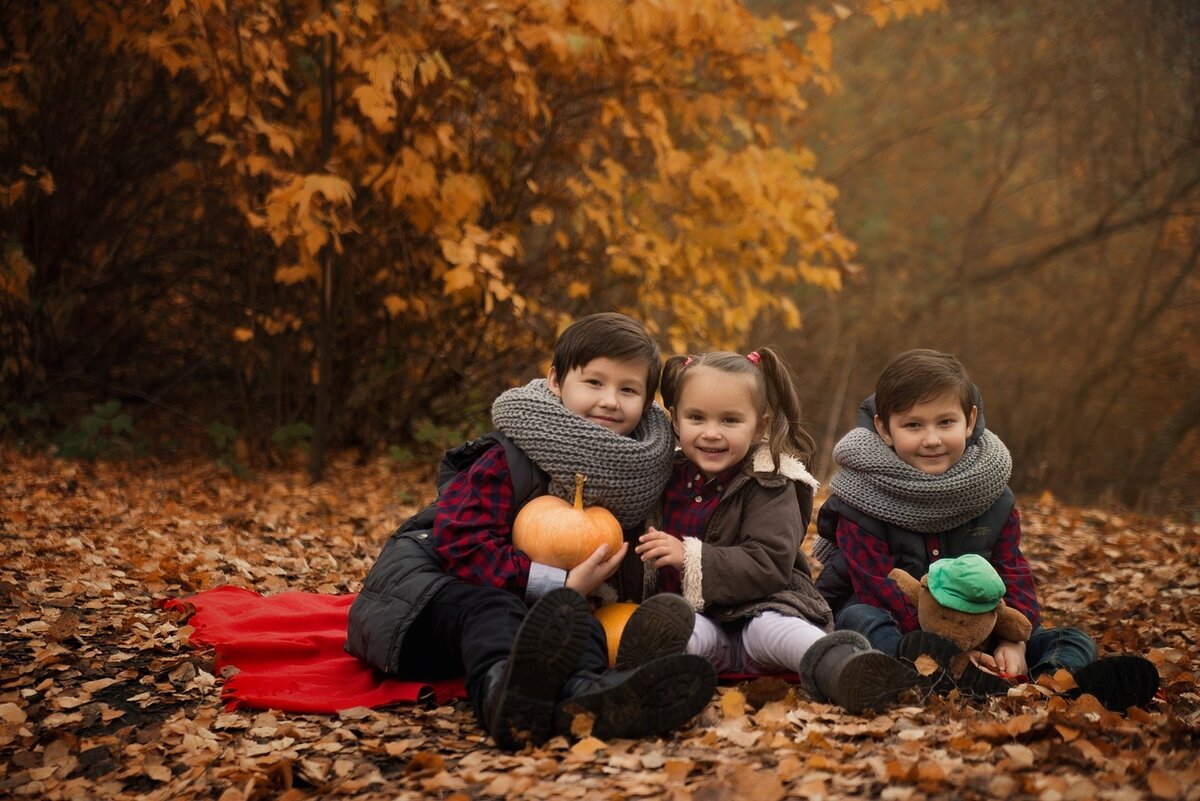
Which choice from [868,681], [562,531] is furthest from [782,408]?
[868,681]

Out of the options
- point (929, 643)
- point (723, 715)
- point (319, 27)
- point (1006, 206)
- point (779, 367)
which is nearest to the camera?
point (723, 715)

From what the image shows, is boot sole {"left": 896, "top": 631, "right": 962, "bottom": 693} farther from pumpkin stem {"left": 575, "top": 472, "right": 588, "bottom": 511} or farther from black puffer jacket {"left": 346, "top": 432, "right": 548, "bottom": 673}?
black puffer jacket {"left": 346, "top": 432, "right": 548, "bottom": 673}

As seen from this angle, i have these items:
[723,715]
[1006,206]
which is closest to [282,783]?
[723,715]

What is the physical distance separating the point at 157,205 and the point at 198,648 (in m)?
5.58

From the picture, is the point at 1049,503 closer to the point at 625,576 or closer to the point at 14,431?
the point at 625,576

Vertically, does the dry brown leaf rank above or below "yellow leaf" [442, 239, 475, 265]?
below

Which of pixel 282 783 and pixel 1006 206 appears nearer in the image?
pixel 282 783

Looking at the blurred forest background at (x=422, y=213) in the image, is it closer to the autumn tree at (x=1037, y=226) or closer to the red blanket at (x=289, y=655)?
the autumn tree at (x=1037, y=226)

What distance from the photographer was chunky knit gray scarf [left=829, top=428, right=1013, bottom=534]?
354 centimetres

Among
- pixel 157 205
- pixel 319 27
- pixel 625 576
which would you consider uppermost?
pixel 319 27

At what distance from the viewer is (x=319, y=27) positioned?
5879 mm

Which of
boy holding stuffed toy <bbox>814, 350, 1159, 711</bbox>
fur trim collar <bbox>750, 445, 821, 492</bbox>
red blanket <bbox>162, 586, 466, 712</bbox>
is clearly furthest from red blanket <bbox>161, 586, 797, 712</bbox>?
fur trim collar <bbox>750, 445, 821, 492</bbox>

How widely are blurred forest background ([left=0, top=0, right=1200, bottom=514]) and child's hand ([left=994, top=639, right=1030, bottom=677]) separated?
12.4 feet

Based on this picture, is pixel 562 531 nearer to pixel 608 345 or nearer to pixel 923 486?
pixel 608 345
